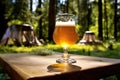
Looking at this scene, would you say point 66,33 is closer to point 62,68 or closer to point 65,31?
point 65,31

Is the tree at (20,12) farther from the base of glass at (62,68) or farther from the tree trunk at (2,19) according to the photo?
the base of glass at (62,68)

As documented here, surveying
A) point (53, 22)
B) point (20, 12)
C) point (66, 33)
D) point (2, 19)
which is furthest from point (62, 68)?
point (2, 19)

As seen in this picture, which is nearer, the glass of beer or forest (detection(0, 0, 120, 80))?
the glass of beer

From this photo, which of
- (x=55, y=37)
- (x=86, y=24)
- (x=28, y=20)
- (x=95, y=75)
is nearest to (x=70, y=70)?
(x=95, y=75)

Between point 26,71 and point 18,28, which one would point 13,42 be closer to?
point 18,28

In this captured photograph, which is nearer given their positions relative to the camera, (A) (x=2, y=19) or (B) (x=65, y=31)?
(B) (x=65, y=31)

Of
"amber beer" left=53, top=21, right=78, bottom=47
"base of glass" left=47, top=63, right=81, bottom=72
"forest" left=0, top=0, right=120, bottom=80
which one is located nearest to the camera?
"base of glass" left=47, top=63, right=81, bottom=72

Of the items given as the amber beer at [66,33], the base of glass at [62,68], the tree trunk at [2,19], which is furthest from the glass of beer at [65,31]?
the tree trunk at [2,19]

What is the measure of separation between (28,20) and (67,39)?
13996 mm

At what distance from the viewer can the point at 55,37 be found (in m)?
2.09

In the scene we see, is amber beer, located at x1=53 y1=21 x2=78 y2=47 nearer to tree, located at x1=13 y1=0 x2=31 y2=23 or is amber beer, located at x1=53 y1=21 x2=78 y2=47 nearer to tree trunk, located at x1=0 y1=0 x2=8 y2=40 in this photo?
tree, located at x1=13 y1=0 x2=31 y2=23

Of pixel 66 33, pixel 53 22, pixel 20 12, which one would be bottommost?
pixel 53 22

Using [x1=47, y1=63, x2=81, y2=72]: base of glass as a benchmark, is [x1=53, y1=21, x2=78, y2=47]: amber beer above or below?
above

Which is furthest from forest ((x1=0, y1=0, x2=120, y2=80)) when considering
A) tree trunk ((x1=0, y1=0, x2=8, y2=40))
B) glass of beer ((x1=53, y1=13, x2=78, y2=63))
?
glass of beer ((x1=53, y1=13, x2=78, y2=63))
